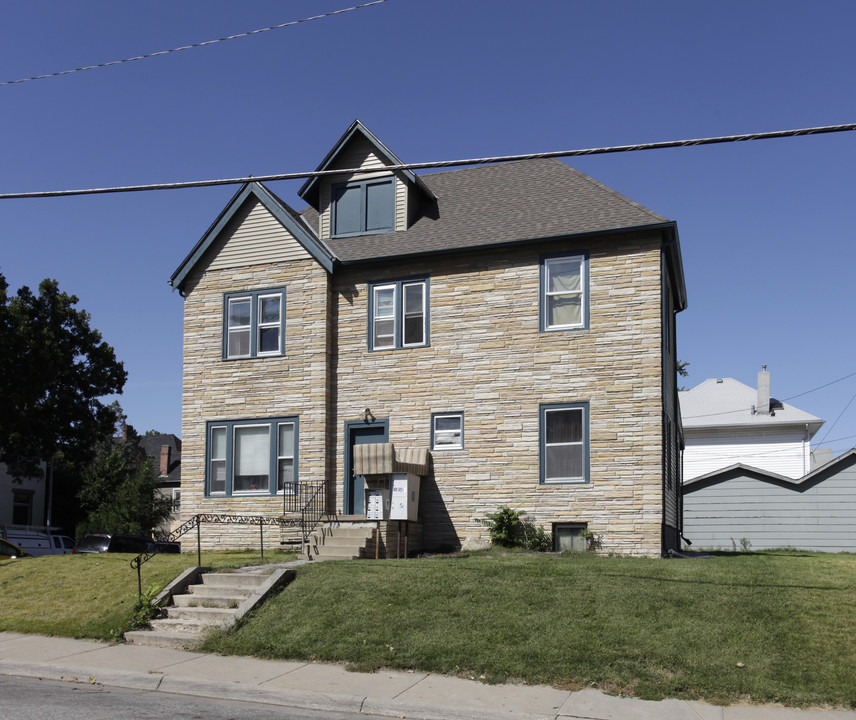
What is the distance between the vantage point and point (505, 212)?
809 inches

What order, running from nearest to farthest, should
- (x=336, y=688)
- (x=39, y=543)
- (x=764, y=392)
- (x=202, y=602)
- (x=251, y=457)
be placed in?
(x=336, y=688), (x=202, y=602), (x=251, y=457), (x=39, y=543), (x=764, y=392)

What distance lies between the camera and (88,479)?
150 ft

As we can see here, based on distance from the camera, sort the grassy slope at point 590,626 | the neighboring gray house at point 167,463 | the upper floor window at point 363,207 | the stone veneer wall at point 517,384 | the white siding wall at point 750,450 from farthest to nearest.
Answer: the neighboring gray house at point 167,463 < the white siding wall at point 750,450 < the upper floor window at point 363,207 < the stone veneer wall at point 517,384 < the grassy slope at point 590,626

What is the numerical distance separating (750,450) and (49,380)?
3224 cm

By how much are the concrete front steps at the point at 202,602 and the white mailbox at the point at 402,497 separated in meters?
3.91

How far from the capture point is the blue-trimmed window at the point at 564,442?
18.3 m

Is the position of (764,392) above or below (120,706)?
above

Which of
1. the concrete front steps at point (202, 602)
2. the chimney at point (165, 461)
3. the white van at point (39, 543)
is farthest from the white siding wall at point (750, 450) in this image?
the concrete front steps at point (202, 602)

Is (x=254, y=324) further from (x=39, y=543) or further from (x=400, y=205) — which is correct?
(x=39, y=543)

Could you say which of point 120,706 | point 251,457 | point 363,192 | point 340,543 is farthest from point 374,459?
point 120,706

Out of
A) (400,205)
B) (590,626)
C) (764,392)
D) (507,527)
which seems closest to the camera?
(590,626)

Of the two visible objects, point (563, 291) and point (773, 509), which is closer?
point (563, 291)

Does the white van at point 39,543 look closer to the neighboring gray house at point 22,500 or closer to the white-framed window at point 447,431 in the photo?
the white-framed window at point 447,431

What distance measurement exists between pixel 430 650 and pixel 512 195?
42.9 feet
